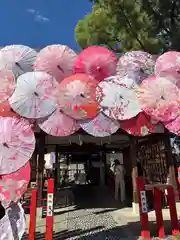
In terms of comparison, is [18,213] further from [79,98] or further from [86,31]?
[86,31]

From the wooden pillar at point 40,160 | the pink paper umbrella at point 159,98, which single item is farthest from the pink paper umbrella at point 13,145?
the pink paper umbrella at point 159,98

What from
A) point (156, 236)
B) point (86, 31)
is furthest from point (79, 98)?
point (86, 31)

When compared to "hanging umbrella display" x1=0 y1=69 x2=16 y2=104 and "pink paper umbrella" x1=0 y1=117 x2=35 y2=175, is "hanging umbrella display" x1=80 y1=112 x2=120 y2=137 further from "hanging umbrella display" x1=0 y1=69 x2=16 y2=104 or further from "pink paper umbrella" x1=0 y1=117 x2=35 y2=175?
"hanging umbrella display" x1=0 y1=69 x2=16 y2=104

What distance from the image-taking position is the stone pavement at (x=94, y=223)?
18.1 ft

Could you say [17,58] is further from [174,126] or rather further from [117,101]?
[174,126]

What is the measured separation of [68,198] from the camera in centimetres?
1060

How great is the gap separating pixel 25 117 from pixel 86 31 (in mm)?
11505

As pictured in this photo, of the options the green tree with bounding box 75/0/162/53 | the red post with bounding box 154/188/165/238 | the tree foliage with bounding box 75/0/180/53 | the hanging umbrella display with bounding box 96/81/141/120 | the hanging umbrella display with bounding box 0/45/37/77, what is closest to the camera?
the red post with bounding box 154/188/165/238

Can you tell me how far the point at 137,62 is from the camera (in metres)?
6.13

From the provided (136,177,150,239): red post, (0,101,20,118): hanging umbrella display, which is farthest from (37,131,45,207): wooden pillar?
(136,177,150,239): red post

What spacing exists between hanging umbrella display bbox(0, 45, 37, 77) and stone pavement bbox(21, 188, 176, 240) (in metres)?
3.95

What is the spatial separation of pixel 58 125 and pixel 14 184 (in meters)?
1.51

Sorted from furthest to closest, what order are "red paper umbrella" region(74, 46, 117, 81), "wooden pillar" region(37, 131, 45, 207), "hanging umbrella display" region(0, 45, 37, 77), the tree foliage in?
the tree foliage → "wooden pillar" region(37, 131, 45, 207) → "red paper umbrella" region(74, 46, 117, 81) → "hanging umbrella display" region(0, 45, 37, 77)

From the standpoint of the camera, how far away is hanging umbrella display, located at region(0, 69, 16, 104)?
5.25 meters
